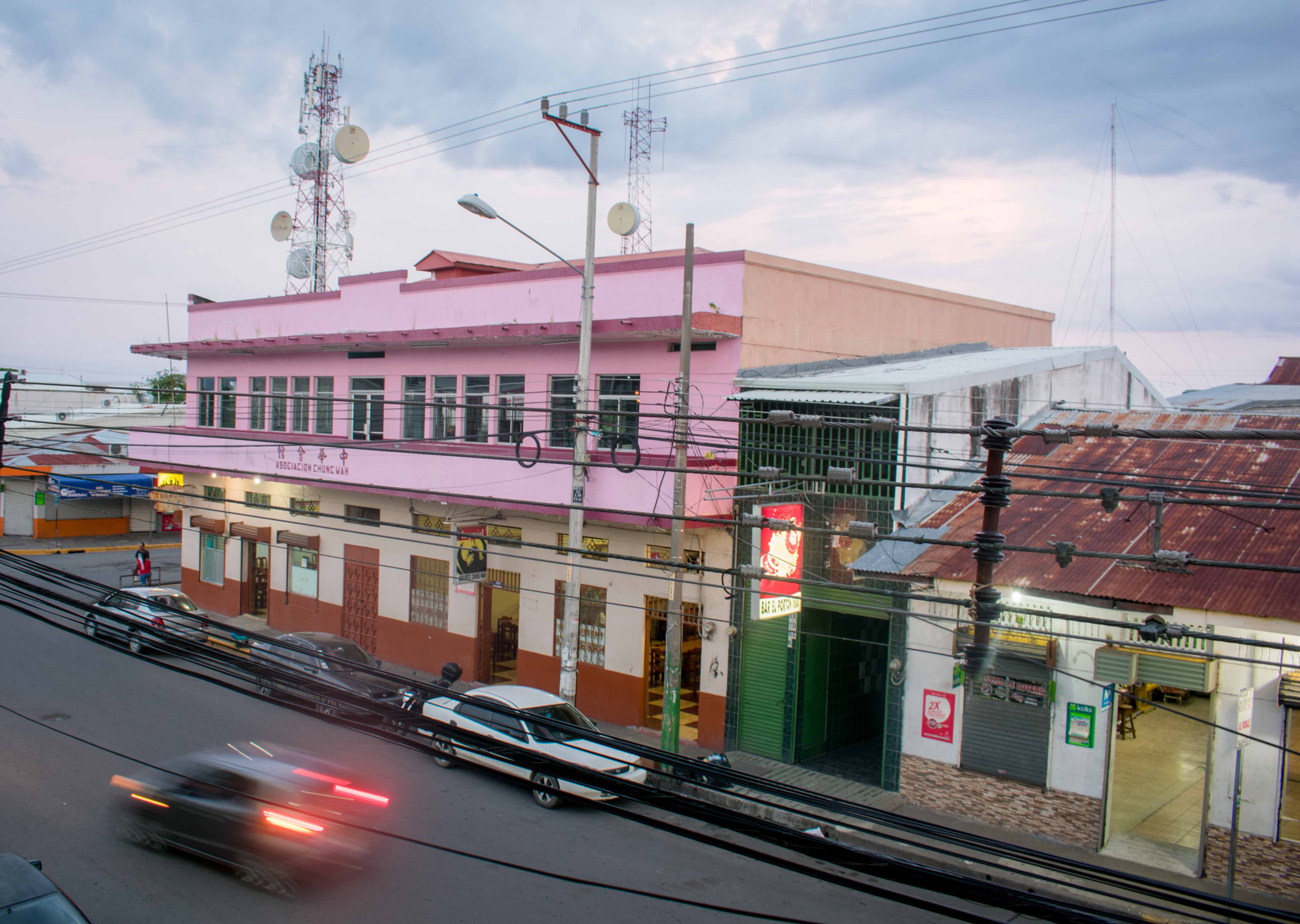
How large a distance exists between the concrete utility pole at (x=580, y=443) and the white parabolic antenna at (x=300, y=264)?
15648mm

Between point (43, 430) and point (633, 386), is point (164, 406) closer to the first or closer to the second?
point (43, 430)

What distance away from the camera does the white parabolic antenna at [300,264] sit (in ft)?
93.4

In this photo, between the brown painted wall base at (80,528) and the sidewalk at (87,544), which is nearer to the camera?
the sidewalk at (87,544)

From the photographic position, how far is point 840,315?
18.7 meters

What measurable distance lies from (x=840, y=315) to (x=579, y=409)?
645cm

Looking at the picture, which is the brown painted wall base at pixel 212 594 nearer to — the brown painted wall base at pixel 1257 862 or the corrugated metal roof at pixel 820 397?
the corrugated metal roof at pixel 820 397

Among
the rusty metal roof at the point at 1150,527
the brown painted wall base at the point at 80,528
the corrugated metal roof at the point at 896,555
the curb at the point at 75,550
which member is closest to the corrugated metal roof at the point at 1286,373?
the rusty metal roof at the point at 1150,527

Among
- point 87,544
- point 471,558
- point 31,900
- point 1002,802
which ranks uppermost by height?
point 471,558

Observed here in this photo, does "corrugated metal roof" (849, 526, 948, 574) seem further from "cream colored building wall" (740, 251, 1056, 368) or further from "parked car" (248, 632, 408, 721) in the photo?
"parked car" (248, 632, 408, 721)

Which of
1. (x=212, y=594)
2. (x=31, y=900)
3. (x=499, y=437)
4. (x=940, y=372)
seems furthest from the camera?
(x=212, y=594)

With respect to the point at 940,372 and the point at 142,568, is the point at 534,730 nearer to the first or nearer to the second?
the point at 940,372

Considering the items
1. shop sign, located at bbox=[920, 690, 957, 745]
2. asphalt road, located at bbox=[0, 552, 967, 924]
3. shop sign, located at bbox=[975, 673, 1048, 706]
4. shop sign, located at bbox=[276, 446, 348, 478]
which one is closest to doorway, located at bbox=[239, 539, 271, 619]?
shop sign, located at bbox=[276, 446, 348, 478]

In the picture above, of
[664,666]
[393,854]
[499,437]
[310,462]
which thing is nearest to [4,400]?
[393,854]

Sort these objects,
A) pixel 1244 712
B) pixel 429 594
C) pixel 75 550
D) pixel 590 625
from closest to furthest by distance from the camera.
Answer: pixel 1244 712 < pixel 590 625 < pixel 429 594 < pixel 75 550
